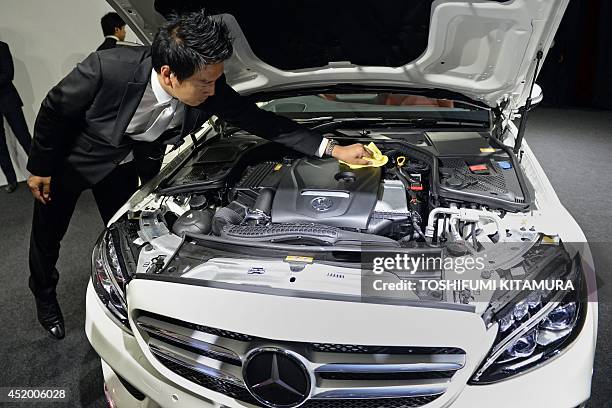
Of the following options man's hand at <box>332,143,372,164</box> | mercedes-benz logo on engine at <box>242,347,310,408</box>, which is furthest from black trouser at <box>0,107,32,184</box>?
mercedes-benz logo on engine at <box>242,347,310,408</box>

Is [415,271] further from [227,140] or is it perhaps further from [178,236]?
[227,140]

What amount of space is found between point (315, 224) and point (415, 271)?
0.34m

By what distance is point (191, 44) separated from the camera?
1.41 m

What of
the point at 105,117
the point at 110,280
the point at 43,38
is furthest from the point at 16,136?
the point at 110,280

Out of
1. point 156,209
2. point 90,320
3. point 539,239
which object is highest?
point 539,239

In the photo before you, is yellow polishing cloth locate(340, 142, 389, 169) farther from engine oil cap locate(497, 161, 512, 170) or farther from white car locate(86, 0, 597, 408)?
engine oil cap locate(497, 161, 512, 170)

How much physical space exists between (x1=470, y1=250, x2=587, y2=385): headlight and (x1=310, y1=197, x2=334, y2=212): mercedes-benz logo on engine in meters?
0.57

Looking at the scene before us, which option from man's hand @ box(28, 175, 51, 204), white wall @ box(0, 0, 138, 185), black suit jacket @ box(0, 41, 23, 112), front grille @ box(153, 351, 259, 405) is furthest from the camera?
white wall @ box(0, 0, 138, 185)

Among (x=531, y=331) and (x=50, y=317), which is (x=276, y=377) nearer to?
(x=531, y=331)

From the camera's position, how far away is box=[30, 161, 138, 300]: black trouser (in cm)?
191

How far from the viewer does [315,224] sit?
4.76ft

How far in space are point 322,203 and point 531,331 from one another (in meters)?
0.67

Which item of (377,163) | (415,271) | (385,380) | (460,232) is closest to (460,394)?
(385,380)

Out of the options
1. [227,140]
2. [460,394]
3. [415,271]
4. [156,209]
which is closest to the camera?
[460,394]
